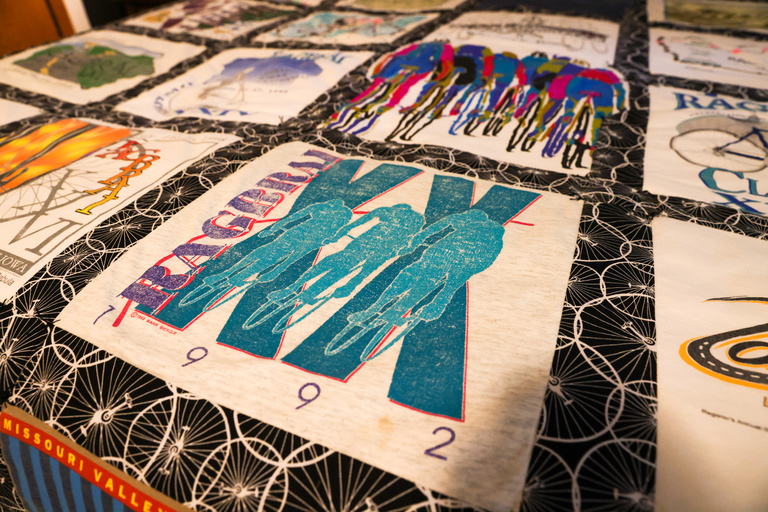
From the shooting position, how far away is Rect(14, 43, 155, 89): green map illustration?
1.32 meters

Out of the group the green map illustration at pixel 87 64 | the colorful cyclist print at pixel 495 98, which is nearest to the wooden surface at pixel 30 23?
the green map illustration at pixel 87 64

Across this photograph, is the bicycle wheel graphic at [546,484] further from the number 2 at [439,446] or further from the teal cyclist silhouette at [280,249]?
the teal cyclist silhouette at [280,249]

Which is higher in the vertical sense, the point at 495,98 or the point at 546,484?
the point at 495,98

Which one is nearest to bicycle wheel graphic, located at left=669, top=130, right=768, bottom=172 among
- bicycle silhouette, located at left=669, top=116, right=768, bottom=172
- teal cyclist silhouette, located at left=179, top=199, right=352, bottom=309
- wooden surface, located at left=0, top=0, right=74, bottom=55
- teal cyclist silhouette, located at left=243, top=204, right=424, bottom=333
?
bicycle silhouette, located at left=669, top=116, right=768, bottom=172

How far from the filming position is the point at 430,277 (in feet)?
2.20

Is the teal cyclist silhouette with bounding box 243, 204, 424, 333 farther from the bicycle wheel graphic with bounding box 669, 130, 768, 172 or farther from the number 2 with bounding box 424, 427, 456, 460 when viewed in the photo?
the bicycle wheel graphic with bounding box 669, 130, 768, 172

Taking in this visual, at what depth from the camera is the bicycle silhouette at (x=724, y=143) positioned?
3.00 ft

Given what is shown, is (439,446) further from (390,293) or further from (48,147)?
(48,147)

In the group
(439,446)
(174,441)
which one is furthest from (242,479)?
(439,446)

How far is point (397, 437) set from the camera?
49cm

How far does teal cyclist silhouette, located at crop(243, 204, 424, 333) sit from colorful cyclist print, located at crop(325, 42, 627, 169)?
12.5 inches

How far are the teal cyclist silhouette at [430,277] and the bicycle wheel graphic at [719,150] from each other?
530mm

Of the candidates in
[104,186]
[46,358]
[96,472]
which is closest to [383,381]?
[96,472]

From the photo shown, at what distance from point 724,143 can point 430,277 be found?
793 millimetres
